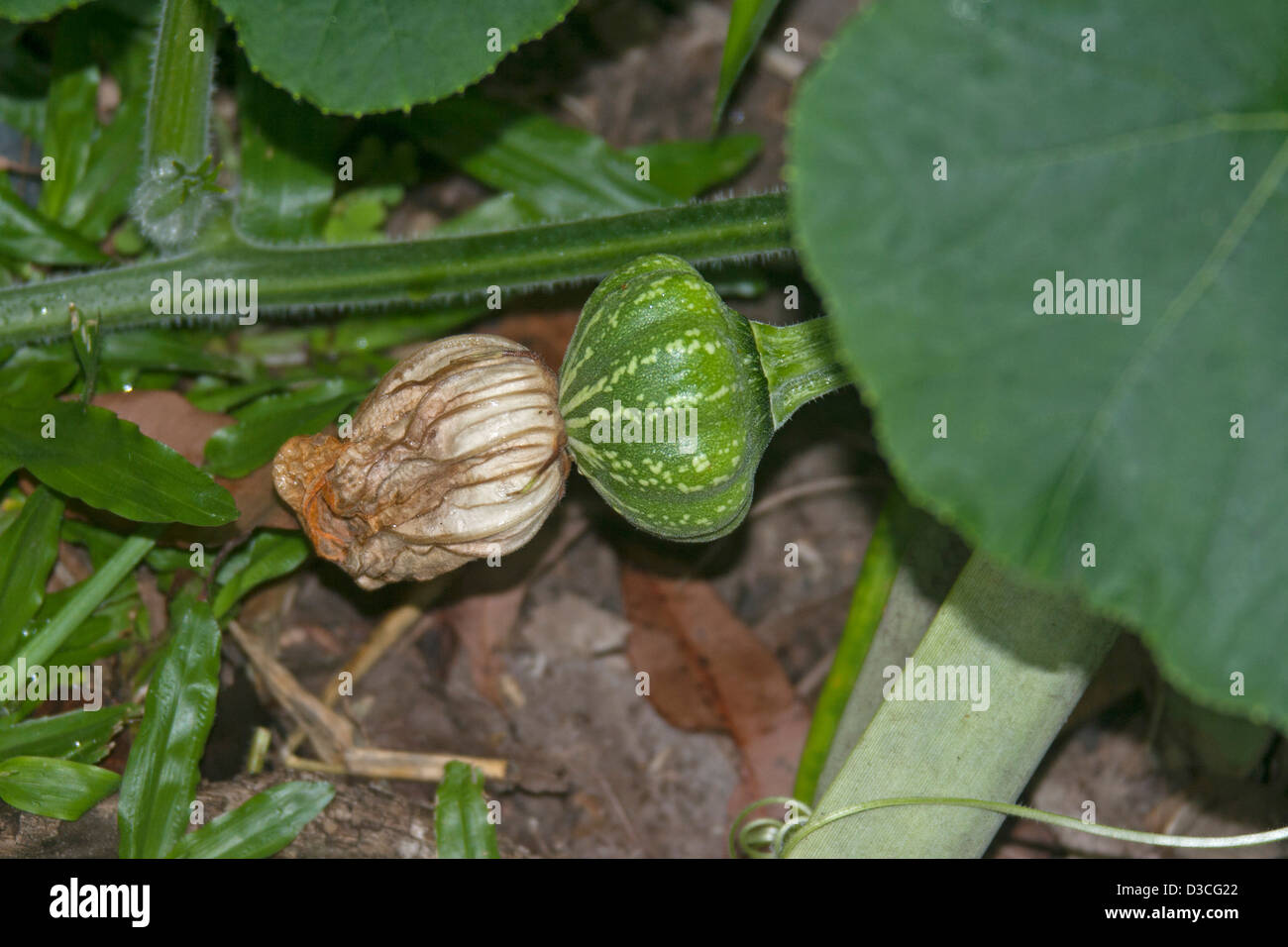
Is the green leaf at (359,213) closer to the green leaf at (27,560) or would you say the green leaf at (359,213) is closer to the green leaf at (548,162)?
the green leaf at (548,162)

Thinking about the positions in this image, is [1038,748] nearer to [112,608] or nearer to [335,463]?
[335,463]

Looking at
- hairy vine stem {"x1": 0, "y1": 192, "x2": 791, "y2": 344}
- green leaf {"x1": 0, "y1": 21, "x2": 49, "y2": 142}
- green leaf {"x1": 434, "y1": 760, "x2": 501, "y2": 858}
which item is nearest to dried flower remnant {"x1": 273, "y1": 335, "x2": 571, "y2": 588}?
hairy vine stem {"x1": 0, "y1": 192, "x2": 791, "y2": 344}

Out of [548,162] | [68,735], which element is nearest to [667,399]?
[548,162]

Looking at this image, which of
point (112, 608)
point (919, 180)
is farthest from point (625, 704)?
point (919, 180)

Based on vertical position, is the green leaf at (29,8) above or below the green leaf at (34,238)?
above
